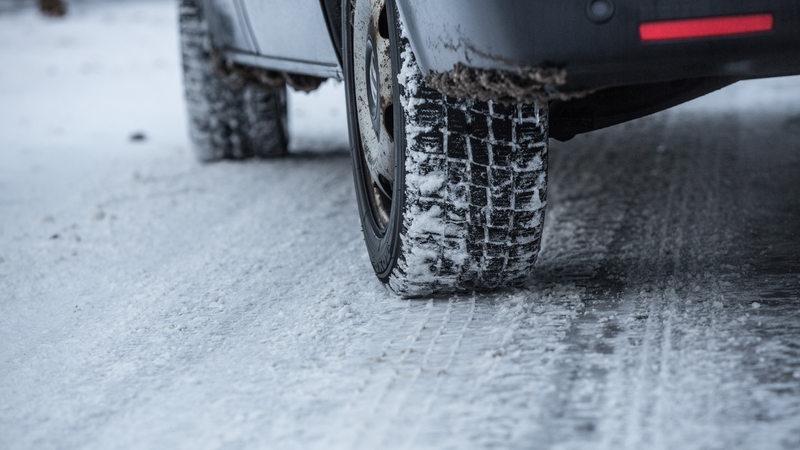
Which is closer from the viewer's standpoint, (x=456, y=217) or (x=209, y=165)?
(x=456, y=217)

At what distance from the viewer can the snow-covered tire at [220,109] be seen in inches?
167

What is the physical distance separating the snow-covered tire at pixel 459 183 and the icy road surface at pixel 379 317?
115 mm

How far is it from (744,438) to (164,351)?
45.9 inches

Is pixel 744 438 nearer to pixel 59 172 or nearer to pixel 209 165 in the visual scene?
pixel 209 165

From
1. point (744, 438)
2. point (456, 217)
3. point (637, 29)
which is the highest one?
point (637, 29)

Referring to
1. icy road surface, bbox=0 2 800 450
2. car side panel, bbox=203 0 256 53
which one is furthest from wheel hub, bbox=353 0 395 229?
car side panel, bbox=203 0 256 53

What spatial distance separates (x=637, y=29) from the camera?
67.7 inches

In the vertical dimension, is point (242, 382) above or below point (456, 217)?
below

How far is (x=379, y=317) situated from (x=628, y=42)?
0.84 metres

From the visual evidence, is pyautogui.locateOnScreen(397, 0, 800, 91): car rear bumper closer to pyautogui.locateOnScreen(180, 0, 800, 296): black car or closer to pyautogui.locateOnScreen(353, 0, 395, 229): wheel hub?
pyautogui.locateOnScreen(180, 0, 800, 296): black car

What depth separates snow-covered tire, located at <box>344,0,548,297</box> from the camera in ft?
6.86

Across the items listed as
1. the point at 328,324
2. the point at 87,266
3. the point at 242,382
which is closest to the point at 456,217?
the point at 328,324

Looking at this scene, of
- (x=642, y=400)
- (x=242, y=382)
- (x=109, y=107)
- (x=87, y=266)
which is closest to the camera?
(x=642, y=400)

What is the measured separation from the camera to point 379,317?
2.22m
